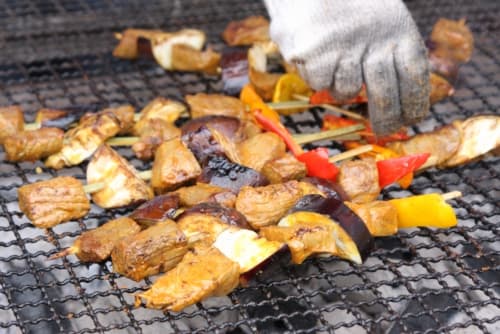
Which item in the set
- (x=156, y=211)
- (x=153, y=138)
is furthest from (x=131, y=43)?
(x=156, y=211)

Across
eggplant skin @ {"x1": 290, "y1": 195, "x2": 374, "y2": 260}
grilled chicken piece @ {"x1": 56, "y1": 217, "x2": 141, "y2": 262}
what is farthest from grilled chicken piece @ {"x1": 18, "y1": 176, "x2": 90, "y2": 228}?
eggplant skin @ {"x1": 290, "y1": 195, "x2": 374, "y2": 260}

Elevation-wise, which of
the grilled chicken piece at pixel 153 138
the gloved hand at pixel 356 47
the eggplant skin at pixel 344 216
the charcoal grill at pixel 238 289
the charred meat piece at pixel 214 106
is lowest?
the charcoal grill at pixel 238 289

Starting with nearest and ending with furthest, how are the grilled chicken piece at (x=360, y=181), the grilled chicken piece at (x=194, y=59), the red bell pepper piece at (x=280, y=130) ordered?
the grilled chicken piece at (x=360, y=181) < the red bell pepper piece at (x=280, y=130) < the grilled chicken piece at (x=194, y=59)

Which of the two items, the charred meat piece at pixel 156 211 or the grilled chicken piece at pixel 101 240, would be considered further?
the charred meat piece at pixel 156 211

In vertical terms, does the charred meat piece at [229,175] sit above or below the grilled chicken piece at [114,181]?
above

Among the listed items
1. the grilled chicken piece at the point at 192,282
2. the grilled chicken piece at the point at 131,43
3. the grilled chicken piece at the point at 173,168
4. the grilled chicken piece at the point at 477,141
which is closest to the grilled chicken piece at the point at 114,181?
the grilled chicken piece at the point at 173,168

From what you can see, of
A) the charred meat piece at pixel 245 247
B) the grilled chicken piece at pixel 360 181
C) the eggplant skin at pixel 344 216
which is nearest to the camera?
the charred meat piece at pixel 245 247

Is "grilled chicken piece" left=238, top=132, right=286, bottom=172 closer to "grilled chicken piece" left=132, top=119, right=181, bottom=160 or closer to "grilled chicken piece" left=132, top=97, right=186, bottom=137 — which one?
"grilled chicken piece" left=132, top=119, right=181, bottom=160

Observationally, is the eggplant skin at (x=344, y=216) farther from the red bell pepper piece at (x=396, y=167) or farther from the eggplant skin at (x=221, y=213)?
the red bell pepper piece at (x=396, y=167)
